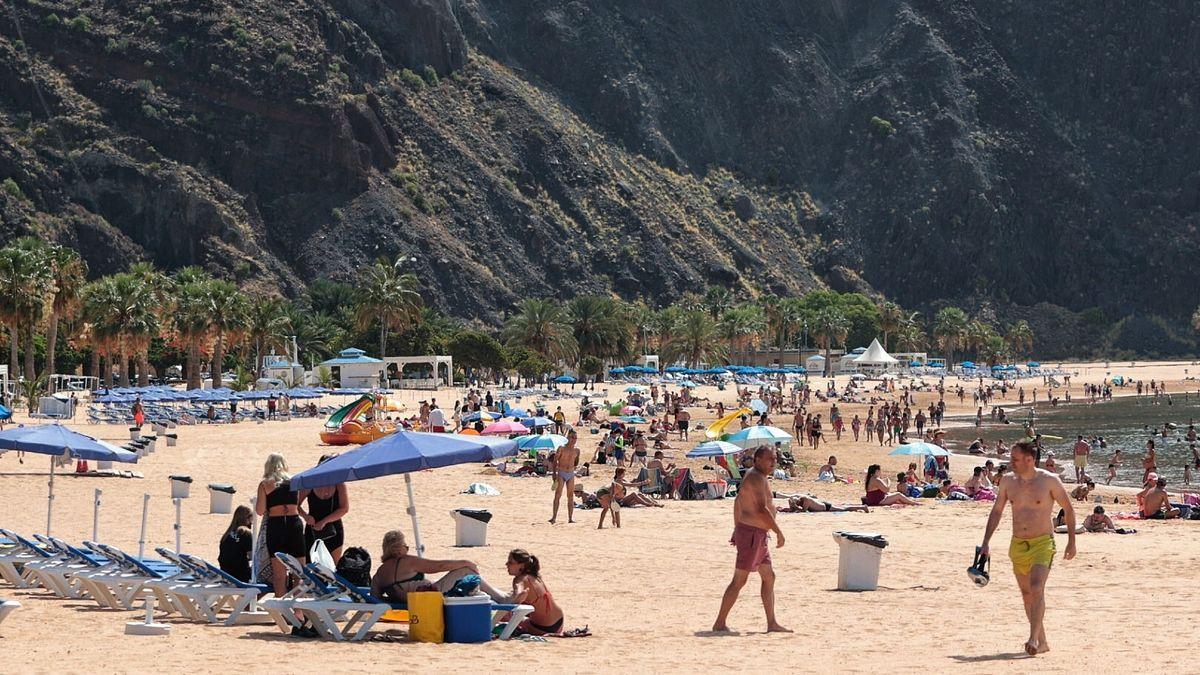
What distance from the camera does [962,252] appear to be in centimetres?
16012

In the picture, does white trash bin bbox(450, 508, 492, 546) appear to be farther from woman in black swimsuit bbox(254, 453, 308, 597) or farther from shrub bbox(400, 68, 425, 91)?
shrub bbox(400, 68, 425, 91)

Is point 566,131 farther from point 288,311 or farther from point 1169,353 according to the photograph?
point 1169,353

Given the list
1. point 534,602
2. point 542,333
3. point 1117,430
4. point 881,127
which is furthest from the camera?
point 881,127

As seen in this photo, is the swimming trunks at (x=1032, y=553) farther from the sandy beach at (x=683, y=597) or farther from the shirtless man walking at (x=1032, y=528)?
the sandy beach at (x=683, y=597)

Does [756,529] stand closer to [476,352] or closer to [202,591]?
[202,591]

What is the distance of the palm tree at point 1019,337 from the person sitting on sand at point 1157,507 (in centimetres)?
12644

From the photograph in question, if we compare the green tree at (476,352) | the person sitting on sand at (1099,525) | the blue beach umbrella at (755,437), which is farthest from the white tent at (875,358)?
the person sitting on sand at (1099,525)

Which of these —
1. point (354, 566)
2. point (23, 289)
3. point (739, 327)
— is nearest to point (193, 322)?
point (23, 289)

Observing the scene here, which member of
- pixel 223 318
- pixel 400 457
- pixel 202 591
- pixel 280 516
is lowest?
pixel 202 591

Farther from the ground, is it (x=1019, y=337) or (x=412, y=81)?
(x=412, y=81)

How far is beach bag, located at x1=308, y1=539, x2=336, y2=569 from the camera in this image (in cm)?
1209

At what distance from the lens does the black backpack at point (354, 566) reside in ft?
37.9

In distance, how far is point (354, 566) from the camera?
11.6 metres

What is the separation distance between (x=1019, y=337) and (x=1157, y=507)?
128502 millimetres
